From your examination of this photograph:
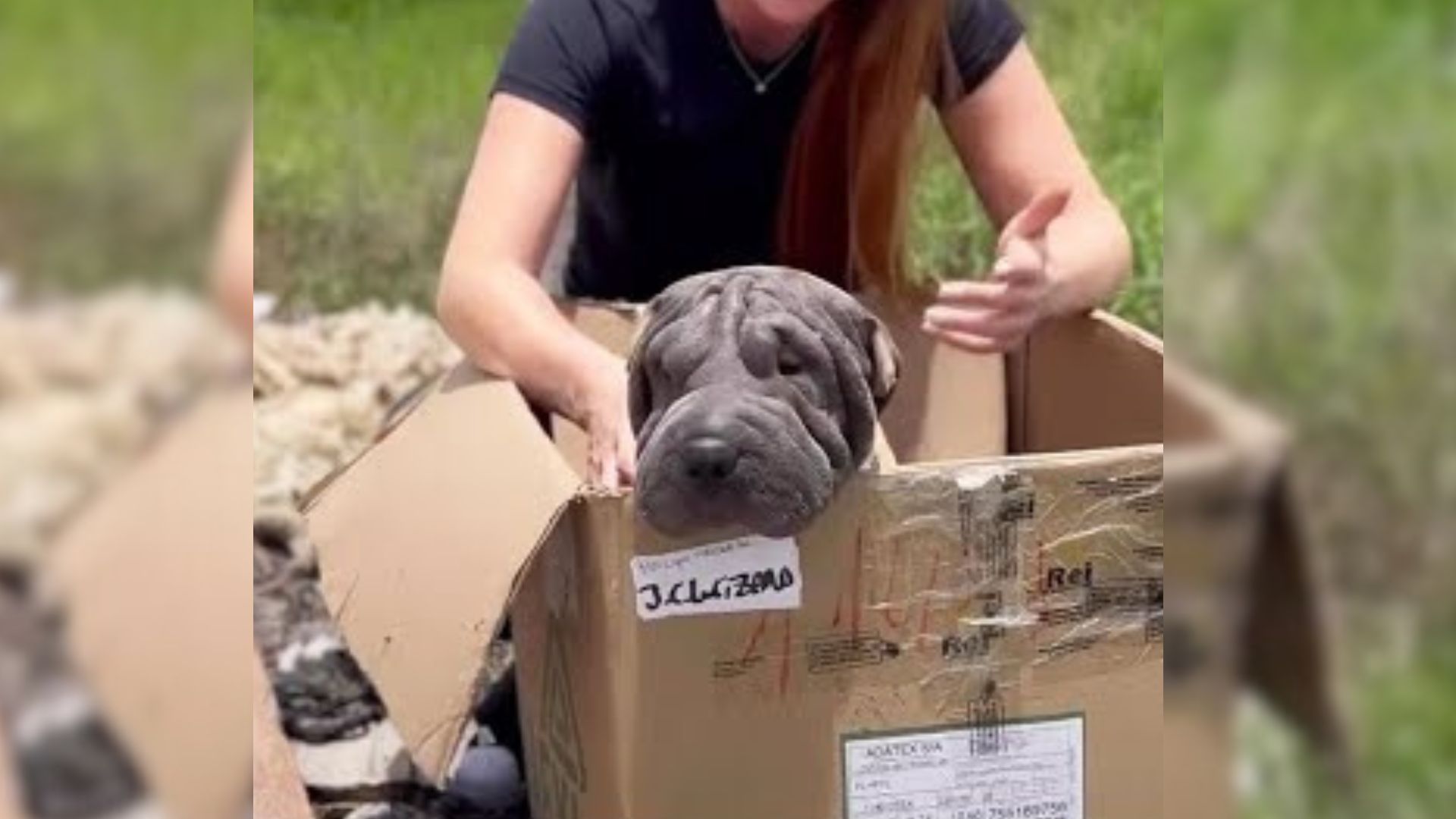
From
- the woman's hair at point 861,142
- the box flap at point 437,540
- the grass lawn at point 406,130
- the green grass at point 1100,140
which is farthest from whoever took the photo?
the grass lawn at point 406,130

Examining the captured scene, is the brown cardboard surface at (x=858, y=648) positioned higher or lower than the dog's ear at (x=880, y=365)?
lower

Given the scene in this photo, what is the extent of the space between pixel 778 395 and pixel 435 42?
73.7 inches

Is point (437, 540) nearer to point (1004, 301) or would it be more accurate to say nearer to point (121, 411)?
point (1004, 301)

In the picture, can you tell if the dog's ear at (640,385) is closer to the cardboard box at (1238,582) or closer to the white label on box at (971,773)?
the white label on box at (971,773)

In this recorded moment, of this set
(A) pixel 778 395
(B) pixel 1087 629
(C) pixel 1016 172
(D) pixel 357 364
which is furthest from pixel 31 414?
(D) pixel 357 364

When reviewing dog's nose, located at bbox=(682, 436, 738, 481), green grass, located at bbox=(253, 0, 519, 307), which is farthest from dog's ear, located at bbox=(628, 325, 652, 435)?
green grass, located at bbox=(253, 0, 519, 307)

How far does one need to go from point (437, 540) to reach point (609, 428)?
12 cm

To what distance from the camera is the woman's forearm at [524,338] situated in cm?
132

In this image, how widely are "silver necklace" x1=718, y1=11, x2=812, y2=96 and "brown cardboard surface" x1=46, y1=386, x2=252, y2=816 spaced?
89cm

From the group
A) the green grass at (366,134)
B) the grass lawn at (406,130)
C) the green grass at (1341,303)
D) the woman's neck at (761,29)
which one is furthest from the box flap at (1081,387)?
the green grass at (366,134)

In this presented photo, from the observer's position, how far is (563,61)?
1484 mm

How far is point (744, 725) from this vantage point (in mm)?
1169

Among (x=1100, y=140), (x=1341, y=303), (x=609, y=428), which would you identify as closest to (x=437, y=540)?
(x=609, y=428)

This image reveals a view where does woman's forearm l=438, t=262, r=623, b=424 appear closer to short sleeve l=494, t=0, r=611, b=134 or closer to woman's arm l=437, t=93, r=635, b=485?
woman's arm l=437, t=93, r=635, b=485
